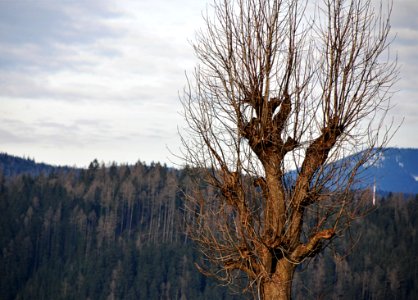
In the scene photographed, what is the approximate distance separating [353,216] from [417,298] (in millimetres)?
117782

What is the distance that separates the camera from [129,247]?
138 meters

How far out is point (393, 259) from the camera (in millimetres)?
134000

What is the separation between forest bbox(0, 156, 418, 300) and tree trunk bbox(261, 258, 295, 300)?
91.4 meters

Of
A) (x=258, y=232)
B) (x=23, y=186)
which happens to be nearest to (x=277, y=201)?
(x=258, y=232)

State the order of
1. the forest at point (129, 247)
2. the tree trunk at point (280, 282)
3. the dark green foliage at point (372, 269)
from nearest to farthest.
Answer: the tree trunk at point (280, 282) < the forest at point (129, 247) < the dark green foliage at point (372, 269)

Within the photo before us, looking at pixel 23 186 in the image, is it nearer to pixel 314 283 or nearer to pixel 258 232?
pixel 314 283

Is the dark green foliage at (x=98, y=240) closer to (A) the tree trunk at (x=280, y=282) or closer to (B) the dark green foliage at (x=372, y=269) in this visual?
(B) the dark green foliage at (x=372, y=269)

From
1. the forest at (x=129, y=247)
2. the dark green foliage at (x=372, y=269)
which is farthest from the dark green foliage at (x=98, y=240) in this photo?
the dark green foliage at (x=372, y=269)

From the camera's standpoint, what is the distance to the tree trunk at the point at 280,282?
12.2m

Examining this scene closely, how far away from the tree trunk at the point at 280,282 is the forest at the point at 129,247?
91.4 metres

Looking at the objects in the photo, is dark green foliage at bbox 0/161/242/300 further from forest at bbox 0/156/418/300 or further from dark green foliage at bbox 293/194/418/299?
dark green foliage at bbox 293/194/418/299

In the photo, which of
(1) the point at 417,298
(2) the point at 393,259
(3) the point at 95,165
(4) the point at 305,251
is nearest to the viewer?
(4) the point at 305,251

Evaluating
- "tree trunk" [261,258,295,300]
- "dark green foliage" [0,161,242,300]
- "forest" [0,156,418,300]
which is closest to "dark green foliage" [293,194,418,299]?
"forest" [0,156,418,300]

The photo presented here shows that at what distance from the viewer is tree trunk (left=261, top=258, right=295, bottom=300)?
12242 mm
